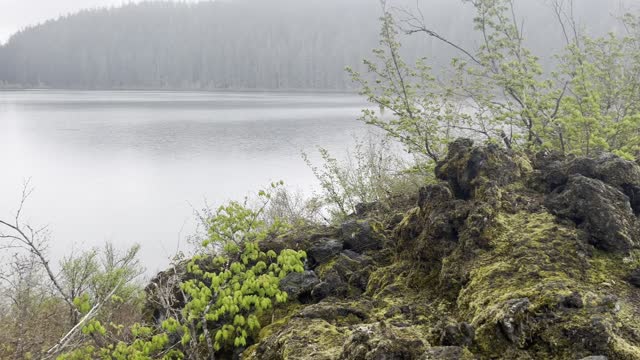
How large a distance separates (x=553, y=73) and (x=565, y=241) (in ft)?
14.8

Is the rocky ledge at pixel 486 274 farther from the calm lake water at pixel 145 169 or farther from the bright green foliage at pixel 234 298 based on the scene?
the calm lake water at pixel 145 169

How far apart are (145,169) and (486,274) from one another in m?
41.3

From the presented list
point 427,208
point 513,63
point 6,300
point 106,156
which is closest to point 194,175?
point 106,156

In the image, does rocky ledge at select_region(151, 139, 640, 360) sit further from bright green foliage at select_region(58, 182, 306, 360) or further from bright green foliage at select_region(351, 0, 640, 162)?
bright green foliage at select_region(351, 0, 640, 162)

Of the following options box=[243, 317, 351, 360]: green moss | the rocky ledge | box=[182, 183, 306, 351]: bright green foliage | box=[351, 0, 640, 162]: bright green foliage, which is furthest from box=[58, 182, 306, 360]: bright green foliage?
box=[351, 0, 640, 162]: bright green foliage

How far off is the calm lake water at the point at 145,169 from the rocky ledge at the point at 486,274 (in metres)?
10.2

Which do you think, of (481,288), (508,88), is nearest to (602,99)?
(508,88)

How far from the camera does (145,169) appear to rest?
4206 centimetres

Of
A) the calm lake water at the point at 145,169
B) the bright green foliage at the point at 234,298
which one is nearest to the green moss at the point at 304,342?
the bright green foliage at the point at 234,298

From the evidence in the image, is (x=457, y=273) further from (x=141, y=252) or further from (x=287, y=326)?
(x=141, y=252)

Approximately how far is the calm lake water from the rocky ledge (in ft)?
33.6

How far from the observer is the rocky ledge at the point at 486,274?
108 inches

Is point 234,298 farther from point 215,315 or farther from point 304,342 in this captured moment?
point 304,342

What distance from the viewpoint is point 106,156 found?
156ft
